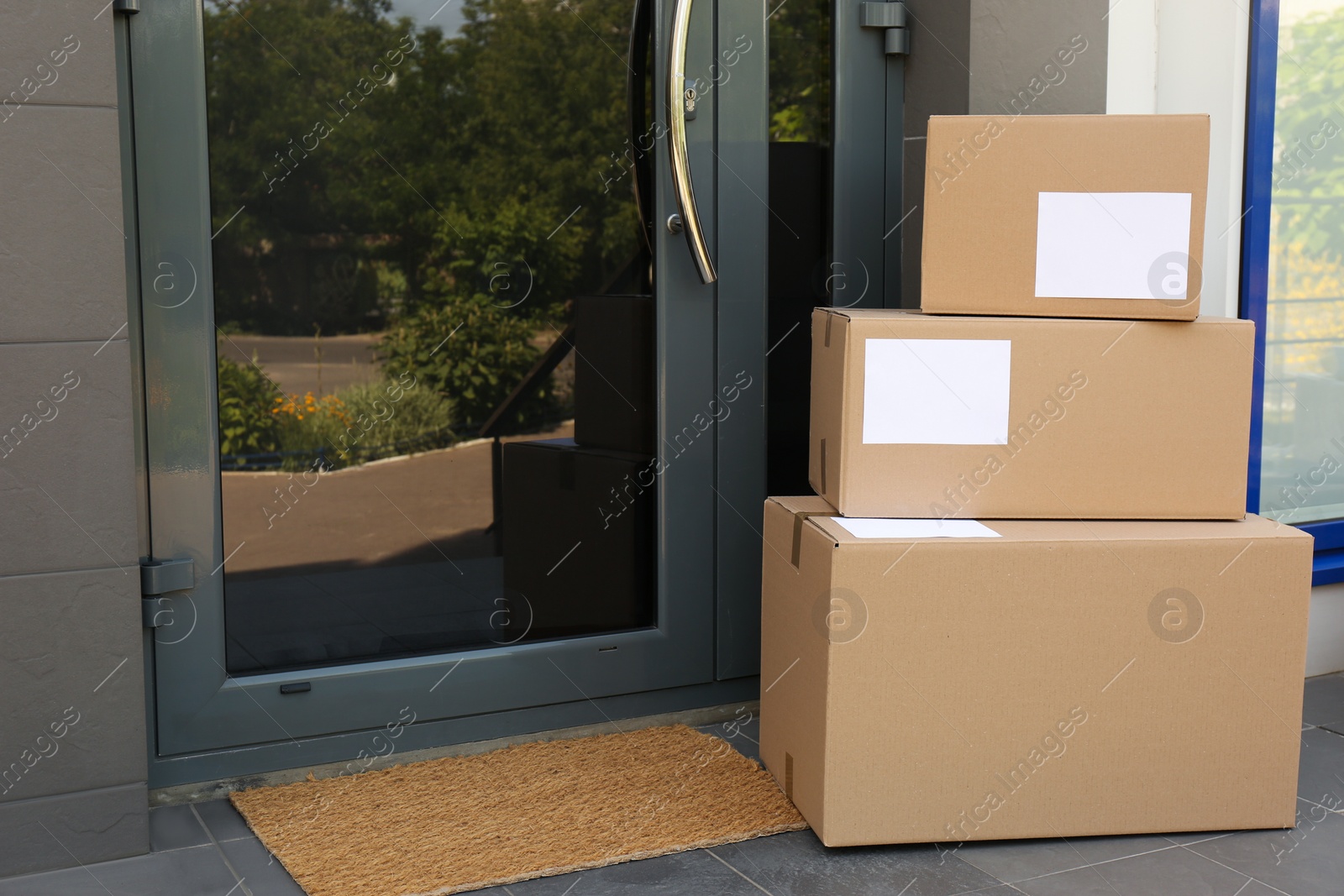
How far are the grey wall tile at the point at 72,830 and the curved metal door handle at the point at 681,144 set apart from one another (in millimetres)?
1209

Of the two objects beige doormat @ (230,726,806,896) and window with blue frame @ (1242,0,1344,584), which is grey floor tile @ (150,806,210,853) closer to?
beige doormat @ (230,726,806,896)

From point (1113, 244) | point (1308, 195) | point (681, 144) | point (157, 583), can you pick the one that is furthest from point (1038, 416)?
point (157, 583)

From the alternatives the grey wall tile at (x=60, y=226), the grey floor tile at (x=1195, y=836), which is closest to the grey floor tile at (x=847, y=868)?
the grey floor tile at (x=1195, y=836)

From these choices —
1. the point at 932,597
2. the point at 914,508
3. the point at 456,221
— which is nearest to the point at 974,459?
the point at 914,508

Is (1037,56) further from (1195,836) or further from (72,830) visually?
(72,830)

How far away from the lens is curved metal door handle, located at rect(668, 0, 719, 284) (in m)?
1.97

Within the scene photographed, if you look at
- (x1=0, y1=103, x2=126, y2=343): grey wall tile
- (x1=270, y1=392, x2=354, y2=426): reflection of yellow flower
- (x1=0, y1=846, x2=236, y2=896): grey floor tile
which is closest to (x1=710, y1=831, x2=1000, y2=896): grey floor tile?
(x1=0, y1=846, x2=236, y2=896): grey floor tile

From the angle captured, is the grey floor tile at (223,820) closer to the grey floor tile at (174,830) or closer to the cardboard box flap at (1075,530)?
the grey floor tile at (174,830)

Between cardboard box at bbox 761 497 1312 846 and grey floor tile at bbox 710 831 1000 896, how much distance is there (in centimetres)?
3

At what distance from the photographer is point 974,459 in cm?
178

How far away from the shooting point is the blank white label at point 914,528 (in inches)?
67.6

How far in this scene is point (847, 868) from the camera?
67.9 inches

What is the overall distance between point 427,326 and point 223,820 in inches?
34.0

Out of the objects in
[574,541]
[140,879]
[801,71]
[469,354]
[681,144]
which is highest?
[801,71]
